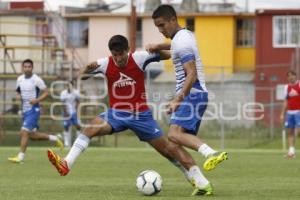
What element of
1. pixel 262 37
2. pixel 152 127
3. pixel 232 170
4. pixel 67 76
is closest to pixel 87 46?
pixel 262 37

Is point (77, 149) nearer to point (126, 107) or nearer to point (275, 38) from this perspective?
point (126, 107)

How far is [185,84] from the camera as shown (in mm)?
12305

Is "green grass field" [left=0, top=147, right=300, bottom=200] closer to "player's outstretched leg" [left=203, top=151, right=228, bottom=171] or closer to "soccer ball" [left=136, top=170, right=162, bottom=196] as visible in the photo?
"soccer ball" [left=136, top=170, right=162, bottom=196]

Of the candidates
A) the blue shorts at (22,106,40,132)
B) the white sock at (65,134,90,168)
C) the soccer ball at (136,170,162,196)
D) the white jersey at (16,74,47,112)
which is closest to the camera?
the soccer ball at (136,170,162,196)

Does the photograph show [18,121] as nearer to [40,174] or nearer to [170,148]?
[40,174]

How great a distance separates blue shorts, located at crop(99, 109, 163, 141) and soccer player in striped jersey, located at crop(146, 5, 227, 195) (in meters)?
0.77

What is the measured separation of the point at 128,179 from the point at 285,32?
132 feet

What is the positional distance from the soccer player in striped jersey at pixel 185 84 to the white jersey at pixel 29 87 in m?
9.56

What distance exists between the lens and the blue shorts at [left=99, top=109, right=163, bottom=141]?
43.3ft

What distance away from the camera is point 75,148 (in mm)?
13188

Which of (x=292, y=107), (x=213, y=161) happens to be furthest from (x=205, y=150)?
(x=292, y=107)

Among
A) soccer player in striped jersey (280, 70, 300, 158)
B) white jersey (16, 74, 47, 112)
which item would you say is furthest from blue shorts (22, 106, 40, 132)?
soccer player in striped jersey (280, 70, 300, 158)

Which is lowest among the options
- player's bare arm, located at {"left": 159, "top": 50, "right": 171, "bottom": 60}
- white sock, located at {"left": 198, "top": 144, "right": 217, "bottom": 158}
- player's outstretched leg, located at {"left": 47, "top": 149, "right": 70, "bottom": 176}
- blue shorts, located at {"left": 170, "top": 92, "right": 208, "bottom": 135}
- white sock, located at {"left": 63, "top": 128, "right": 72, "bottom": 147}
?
white sock, located at {"left": 63, "top": 128, "right": 72, "bottom": 147}

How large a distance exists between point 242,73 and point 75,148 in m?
40.5
